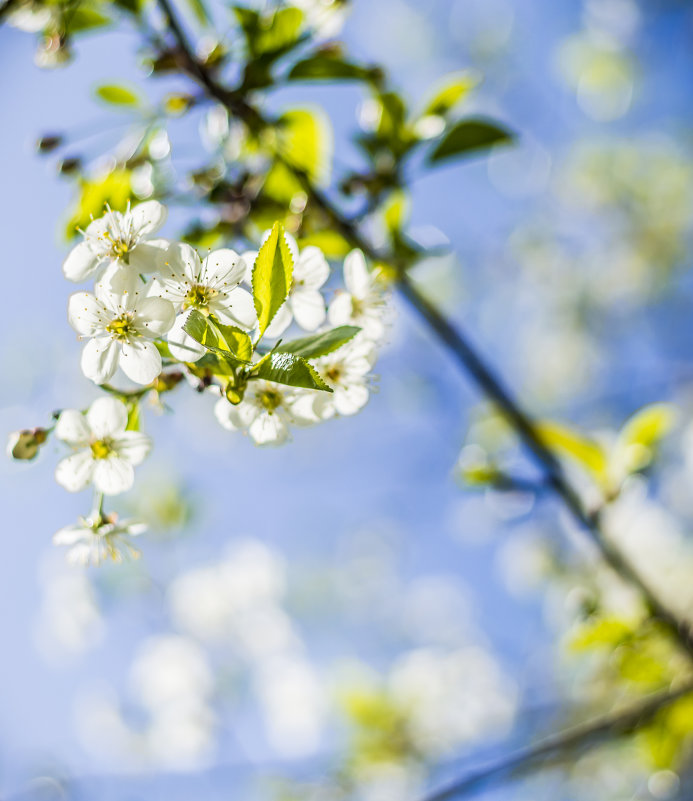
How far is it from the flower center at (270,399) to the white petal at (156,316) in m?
0.13

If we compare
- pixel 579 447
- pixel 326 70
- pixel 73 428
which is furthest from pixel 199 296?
pixel 579 447

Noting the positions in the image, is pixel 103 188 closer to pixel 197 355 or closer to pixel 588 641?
pixel 197 355

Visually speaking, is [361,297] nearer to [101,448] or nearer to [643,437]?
[101,448]

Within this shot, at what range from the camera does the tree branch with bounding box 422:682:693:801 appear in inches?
45.1

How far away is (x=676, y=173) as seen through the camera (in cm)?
384

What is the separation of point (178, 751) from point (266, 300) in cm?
295

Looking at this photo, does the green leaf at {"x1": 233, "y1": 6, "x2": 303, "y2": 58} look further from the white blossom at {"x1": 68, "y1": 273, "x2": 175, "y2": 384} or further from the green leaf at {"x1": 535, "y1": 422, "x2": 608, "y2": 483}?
the green leaf at {"x1": 535, "y1": 422, "x2": 608, "y2": 483}

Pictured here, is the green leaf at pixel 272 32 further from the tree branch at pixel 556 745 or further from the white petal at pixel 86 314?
the tree branch at pixel 556 745

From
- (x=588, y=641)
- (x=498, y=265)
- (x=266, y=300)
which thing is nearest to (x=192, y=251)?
(x=266, y=300)

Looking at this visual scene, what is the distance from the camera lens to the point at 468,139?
1246 millimetres

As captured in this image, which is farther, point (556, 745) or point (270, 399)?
point (556, 745)

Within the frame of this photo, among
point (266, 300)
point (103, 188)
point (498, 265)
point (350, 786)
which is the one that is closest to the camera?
point (266, 300)

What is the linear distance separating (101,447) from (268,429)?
21 cm

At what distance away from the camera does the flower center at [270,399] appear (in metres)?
0.78
